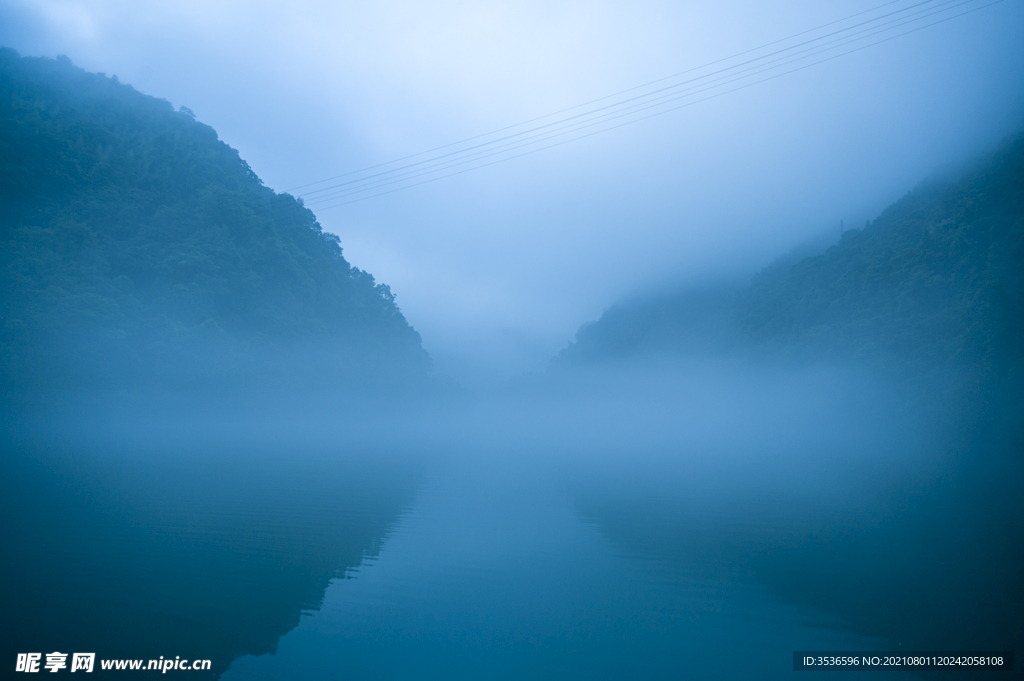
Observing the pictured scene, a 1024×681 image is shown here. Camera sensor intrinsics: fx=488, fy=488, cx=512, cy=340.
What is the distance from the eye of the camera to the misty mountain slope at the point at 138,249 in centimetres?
3384

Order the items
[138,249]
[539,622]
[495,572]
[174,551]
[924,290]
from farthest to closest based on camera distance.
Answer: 1. [138,249]
2. [924,290]
3. [174,551]
4. [495,572]
5. [539,622]

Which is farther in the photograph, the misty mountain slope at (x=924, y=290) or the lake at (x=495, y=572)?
the misty mountain slope at (x=924, y=290)

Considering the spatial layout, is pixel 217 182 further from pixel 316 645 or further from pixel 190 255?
pixel 316 645

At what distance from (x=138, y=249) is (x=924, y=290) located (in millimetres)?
64777

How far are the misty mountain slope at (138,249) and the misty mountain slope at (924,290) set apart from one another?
54006mm

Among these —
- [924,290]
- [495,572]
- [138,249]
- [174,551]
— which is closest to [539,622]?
[495,572]

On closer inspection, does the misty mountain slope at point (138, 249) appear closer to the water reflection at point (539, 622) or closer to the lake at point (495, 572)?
the lake at point (495, 572)

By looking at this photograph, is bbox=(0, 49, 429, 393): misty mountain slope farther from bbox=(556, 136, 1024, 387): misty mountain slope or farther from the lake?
bbox=(556, 136, 1024, 387): misty mountain slope

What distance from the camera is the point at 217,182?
57.3m

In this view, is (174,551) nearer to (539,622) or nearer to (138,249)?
(539,622)

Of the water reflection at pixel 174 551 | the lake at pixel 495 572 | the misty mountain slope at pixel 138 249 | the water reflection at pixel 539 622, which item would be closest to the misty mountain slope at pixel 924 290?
the lake at pixel 495 572

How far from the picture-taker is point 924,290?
120 ft

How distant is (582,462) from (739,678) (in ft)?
68.7

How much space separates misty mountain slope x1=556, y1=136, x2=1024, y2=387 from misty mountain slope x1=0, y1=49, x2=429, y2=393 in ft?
177
